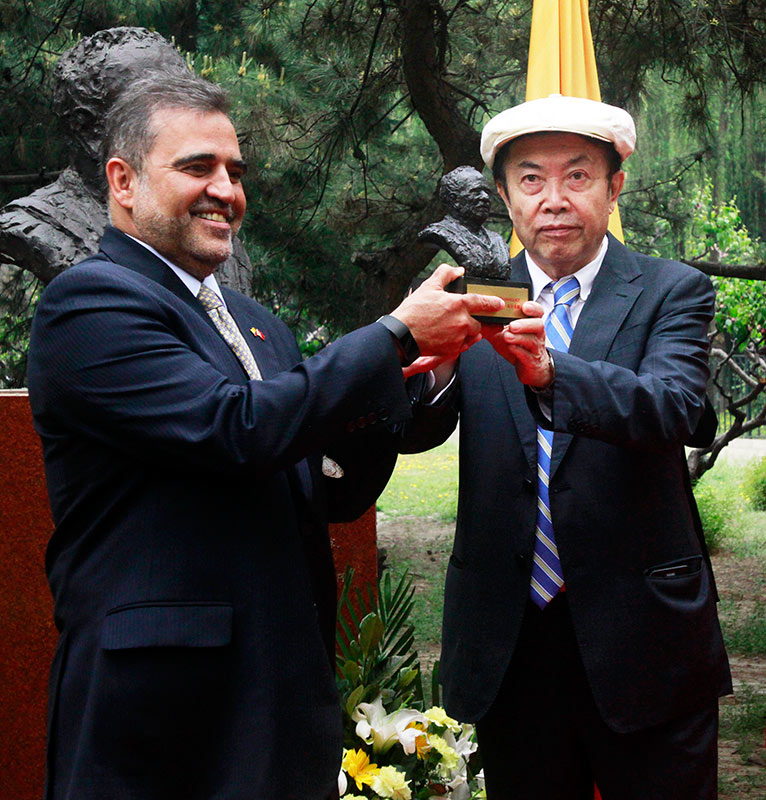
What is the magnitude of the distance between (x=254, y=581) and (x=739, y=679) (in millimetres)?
5329

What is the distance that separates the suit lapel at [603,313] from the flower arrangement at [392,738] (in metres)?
1.14

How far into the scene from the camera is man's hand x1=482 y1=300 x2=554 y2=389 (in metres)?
1.94

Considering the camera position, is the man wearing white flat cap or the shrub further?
the shrub

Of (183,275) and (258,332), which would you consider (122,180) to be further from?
(258,332)

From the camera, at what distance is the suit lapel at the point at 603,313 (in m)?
2.16

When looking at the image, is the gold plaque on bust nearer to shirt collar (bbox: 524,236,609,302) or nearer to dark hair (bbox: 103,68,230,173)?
shirt collar (bbox: 524,236,609,302)

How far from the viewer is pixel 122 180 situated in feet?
6.17

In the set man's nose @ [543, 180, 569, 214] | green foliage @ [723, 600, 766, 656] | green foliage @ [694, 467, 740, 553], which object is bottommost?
green foliage @ [694, 467, 740, 553]

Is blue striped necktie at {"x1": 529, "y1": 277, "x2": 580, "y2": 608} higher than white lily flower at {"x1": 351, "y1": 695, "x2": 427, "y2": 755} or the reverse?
higher

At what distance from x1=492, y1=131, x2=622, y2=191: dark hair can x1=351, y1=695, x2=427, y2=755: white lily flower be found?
1.55 m

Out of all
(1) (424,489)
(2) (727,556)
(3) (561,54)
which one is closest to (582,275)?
(3) (561,54)

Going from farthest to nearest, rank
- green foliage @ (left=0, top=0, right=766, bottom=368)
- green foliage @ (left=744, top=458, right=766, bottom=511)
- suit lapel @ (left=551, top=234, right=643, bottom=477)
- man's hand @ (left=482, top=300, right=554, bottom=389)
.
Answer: green foliage @ (left=744, top=458, right=766, bottom=511) → green foliage @ (left=0, top=0, right=766, bottom=368) → suit lapel @ (left=551, top=234, right=643, bottom=477) → man's hand @ (left=482, top=300, right=554, bottom=389)

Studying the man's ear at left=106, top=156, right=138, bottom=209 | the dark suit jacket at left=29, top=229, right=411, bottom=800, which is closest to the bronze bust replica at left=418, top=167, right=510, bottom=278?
the dark suit jacket at left=29, top=229, right=411, bottom=800

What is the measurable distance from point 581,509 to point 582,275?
528 millimetres
